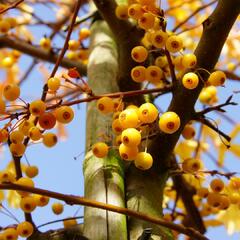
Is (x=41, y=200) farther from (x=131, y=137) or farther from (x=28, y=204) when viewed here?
(x=131, y=137)

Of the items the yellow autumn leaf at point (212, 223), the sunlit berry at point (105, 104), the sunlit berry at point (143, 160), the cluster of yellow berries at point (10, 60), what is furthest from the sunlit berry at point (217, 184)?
the cluster of yellow berries at point (10, 60)

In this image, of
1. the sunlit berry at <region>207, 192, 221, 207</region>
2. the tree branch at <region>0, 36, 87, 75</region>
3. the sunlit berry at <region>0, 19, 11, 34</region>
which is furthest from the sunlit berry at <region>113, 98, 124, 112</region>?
the tree branch at <region>0, 36, 87, 75</region>

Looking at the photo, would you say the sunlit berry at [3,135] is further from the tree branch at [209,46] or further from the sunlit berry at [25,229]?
the tree branch at [209,46]

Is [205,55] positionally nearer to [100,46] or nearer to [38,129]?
[38,129]

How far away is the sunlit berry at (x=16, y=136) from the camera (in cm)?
121

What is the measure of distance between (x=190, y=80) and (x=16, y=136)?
502 millimetres

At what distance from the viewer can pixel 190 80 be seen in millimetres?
1175

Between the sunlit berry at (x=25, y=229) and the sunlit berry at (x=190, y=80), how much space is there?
590mm

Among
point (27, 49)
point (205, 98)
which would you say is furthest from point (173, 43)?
point (27, 49)

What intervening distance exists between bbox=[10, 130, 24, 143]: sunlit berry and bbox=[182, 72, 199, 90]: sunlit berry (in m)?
0.48

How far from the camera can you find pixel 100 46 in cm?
205

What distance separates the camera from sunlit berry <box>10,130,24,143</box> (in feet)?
3.98

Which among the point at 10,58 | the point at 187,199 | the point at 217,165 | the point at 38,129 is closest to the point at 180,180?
the point at 187,199

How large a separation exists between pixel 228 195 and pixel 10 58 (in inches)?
66.5
